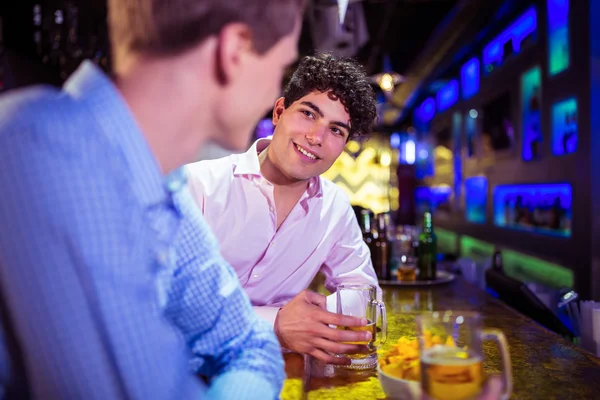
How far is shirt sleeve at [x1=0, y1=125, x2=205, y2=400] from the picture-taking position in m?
0.49

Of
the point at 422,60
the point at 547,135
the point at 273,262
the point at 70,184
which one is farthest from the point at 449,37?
the point at 70,184

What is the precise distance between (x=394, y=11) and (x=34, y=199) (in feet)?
19.4

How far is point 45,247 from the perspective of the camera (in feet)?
1.59

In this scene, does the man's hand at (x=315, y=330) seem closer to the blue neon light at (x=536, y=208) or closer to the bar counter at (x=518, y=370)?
the bar counter at (x=518, y=370)

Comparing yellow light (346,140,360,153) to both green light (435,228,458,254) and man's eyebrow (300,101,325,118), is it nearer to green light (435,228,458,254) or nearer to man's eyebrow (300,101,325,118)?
green light (435,228,458,254)

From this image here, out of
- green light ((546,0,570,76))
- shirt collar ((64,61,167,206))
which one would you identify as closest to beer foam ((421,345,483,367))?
shirt collar ((64,61,167,206))

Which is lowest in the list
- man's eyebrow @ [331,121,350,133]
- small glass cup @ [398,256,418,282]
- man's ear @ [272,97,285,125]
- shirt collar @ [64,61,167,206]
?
small glass cup @ [398,256,418,282]

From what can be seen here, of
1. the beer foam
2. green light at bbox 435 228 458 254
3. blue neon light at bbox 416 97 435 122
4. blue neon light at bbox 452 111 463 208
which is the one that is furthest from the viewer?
blue neon light at bbox 416 97 435 122

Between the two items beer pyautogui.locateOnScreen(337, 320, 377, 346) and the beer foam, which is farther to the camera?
beer pyautogui.locateOnScreen(337, 320, 377, 346)

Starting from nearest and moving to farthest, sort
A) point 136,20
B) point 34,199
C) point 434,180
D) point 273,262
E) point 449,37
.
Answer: point 34,199 → point 136,20 → point 273,262 → point 449,37 → point 434,180

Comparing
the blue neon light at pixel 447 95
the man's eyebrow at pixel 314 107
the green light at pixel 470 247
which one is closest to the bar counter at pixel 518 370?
the man's eyebrow at pixel 314 107

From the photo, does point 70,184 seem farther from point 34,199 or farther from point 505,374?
point 505,374

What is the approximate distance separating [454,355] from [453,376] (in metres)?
0.05

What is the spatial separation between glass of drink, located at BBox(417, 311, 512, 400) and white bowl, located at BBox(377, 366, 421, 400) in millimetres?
64
